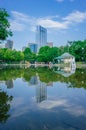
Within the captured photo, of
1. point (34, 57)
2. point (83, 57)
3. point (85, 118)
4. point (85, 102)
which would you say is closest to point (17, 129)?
point (85, 118)

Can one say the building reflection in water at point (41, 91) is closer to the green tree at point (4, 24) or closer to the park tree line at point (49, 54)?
the green tree at point (4, 24)

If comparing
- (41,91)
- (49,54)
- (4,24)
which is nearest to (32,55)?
(49,54)

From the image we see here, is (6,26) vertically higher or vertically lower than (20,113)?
higher

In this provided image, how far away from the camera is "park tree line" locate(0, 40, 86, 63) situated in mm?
91750

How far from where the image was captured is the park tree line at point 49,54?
91750 mm

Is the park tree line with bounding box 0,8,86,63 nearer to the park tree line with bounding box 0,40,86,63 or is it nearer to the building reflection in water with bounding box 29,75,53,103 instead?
the park tree line with bounding box 0,40,86,63

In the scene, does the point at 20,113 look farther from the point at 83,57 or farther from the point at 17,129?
the point at 83,57

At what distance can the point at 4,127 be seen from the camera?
614 centimetres

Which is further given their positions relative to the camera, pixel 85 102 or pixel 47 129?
pixel 85 102

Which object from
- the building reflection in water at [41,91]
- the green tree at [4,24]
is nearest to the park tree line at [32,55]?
the green tree at [4,24]

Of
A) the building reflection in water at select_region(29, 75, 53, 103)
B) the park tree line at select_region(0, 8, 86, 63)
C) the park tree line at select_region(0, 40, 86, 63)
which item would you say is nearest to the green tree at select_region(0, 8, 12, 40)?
the park tree line at select_region(0, 8, 86, 63)

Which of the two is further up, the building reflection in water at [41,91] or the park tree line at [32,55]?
the park tree line at [32,55]

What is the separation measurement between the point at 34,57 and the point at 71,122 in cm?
14298

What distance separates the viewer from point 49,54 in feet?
390
